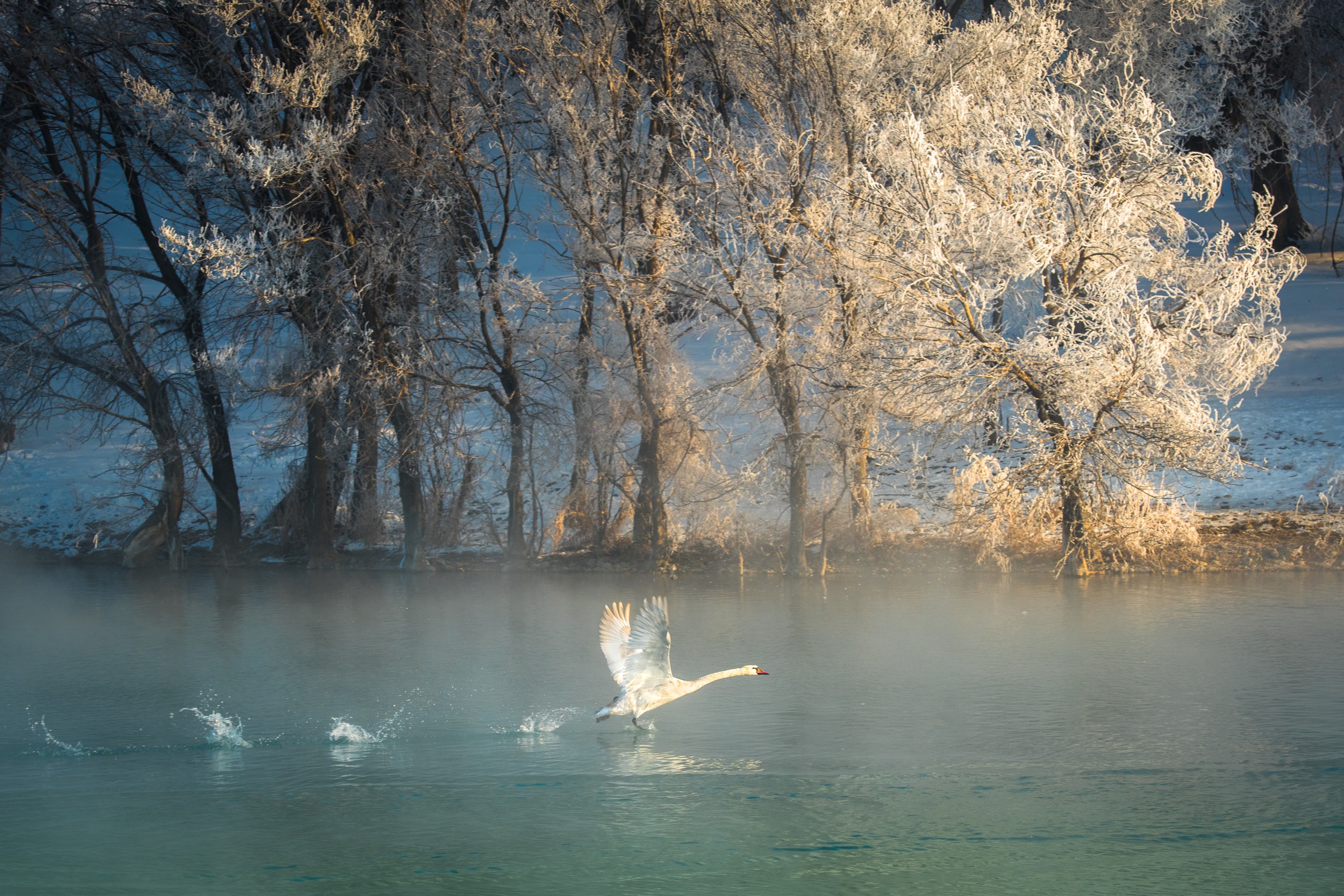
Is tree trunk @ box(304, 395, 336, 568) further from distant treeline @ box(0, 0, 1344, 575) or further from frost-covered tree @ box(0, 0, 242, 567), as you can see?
frost-covered tree @ box(0, 0, 242, 567)

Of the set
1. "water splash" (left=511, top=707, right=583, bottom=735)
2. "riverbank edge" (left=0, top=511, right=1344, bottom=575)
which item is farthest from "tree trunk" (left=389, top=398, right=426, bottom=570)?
"water splash" (left=511, top=707, right=583, bottom=735)

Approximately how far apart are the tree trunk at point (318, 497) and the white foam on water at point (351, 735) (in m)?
10.0

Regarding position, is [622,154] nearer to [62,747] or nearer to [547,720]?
[547,720]

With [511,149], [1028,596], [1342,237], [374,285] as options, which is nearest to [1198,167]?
[1028,596]

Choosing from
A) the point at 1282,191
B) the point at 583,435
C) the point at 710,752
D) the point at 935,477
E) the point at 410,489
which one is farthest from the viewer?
the point at 1282,191

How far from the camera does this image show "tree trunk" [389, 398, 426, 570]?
19219mm

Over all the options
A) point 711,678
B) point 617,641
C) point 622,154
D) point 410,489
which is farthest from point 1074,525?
point 410,489

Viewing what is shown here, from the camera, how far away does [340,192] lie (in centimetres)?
1855

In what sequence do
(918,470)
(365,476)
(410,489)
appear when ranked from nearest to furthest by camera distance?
(918,470)
(410,489)
(365,476)

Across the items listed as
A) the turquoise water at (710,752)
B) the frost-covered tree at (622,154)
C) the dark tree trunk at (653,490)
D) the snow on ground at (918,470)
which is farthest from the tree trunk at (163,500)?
the dark tree trunk at (653,490)

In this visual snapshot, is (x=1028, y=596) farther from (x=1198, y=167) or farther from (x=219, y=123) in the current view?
(x=219, y=123)

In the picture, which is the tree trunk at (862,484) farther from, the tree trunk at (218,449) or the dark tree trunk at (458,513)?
the tree trunk at (218,449)

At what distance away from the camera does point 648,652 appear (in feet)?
30.7

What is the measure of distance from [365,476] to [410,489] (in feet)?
4.31
